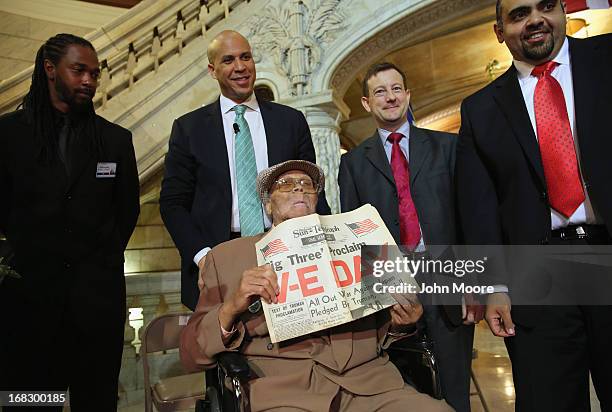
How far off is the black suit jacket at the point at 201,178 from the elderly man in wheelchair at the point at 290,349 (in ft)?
1.03

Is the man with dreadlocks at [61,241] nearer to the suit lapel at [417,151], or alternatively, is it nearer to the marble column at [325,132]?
the suit lapel at [417,151]

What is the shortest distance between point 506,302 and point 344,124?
772cm

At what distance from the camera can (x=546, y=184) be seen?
1601 mm

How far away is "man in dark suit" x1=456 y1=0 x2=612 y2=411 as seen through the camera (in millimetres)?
1544

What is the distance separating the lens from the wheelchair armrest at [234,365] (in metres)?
1.52

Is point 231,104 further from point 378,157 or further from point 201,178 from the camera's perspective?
point 378,157

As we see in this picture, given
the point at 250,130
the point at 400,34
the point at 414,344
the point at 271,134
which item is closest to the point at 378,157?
the point at 271,134

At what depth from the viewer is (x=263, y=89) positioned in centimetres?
579

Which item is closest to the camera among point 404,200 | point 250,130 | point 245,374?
point 245,374

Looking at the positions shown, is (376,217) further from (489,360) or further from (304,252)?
(489,360)

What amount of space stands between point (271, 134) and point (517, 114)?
3.88 ft

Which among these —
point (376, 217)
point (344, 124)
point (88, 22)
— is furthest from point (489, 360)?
point (88, 22)

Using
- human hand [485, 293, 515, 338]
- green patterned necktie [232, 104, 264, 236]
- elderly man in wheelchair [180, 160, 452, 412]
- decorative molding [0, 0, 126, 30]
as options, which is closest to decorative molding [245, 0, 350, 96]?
green patterned necktie [232, 104, 264, 236]

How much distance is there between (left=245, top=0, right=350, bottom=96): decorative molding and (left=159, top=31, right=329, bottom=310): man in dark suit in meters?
2.96
